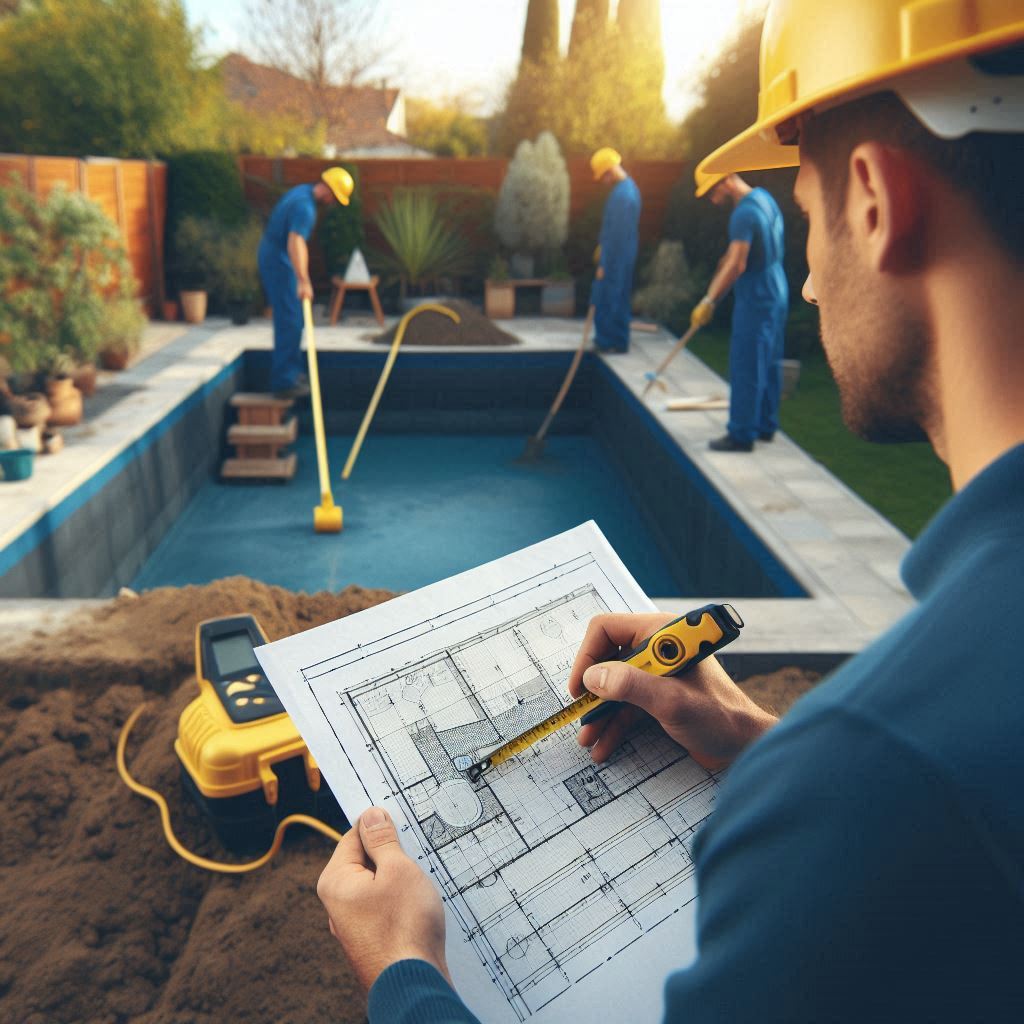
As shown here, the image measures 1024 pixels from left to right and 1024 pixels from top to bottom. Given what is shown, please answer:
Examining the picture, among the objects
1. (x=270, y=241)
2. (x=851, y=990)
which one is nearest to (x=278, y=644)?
(x=851, y=990)

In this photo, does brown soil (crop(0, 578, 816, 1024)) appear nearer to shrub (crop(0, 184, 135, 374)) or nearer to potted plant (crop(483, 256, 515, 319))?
shrub (crop(0, 184, 135, 374))

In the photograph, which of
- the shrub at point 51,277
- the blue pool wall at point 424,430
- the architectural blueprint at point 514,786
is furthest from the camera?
the shrub at point 51,277

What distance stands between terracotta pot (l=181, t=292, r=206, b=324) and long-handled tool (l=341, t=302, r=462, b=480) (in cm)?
284

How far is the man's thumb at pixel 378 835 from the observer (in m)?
0.93

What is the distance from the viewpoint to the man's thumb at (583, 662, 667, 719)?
3.23 ft

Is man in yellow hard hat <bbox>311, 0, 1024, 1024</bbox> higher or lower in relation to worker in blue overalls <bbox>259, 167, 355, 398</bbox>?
higher

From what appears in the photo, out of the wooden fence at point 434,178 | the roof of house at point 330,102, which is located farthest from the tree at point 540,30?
the wooden fence at point 434,178

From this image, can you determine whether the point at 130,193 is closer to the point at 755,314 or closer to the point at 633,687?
the point at 755,314

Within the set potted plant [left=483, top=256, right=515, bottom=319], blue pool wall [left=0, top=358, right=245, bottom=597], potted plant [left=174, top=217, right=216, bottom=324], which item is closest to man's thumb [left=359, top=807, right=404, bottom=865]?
blue pool wall [left=0, top=358, right=245, bottom=597]

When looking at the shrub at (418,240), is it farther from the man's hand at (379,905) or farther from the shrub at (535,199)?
the man's hand at (379,905)

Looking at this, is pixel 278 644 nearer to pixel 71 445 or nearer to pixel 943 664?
pixel 943 664

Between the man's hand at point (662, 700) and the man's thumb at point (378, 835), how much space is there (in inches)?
10.0

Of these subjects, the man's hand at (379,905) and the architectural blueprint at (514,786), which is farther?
the architectural blueprint at (514,786)

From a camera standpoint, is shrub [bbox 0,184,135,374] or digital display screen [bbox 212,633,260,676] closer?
digital display screen [bbox 212,633,260,676]
